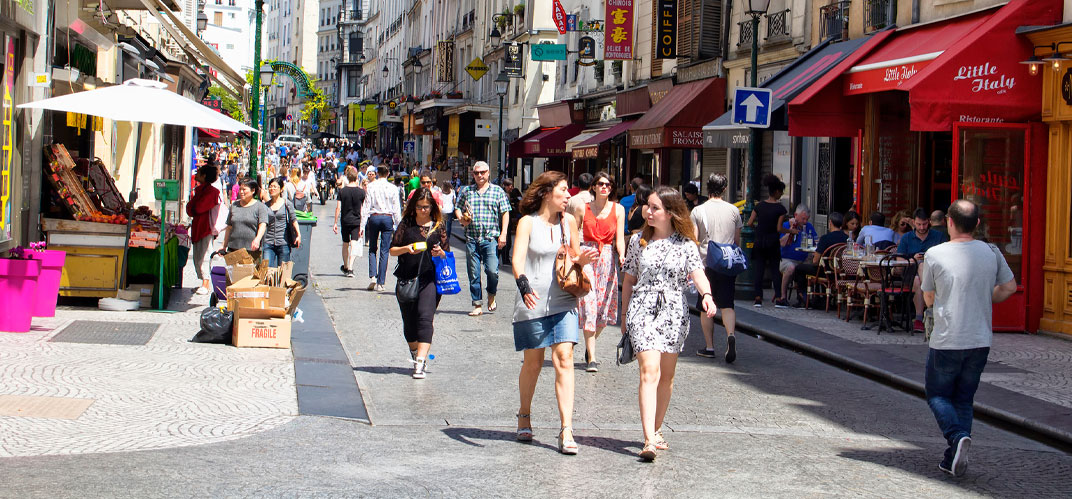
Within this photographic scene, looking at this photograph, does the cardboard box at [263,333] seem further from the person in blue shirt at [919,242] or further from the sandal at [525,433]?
the person in blue shirt at [919,242]

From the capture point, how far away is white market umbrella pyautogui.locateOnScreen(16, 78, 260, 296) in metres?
12.0

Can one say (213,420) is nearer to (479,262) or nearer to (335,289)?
(479,262)

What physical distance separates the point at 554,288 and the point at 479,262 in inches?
302

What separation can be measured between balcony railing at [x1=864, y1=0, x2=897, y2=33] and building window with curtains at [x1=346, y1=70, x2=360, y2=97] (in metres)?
85.6

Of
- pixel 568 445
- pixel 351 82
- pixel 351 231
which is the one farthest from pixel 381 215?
pixel 351 82

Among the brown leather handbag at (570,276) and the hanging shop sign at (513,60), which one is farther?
the hanging shop sign at (513,60)

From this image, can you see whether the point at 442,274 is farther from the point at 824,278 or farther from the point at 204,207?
the point at 824,278

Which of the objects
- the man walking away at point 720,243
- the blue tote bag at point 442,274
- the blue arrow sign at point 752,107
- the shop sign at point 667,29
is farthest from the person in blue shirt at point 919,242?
the shop sign at point 667,29

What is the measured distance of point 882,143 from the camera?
17.4m

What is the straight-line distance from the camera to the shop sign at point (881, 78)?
47.3 ft

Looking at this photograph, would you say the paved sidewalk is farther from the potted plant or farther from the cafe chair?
the potted plant

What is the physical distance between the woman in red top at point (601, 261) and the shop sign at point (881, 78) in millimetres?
4949

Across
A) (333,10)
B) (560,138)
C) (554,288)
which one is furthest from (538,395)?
(333,10)

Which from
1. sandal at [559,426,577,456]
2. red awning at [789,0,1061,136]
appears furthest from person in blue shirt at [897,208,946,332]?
sandal at [559,426,577,456]
